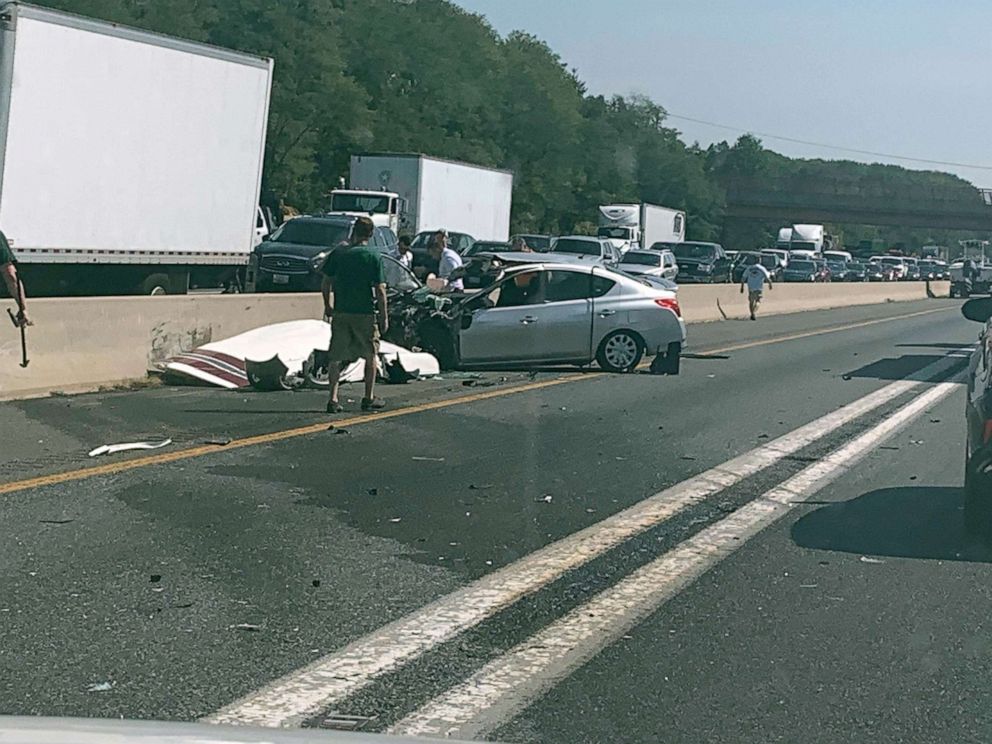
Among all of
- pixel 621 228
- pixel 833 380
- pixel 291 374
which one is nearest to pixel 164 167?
pixel 291 374

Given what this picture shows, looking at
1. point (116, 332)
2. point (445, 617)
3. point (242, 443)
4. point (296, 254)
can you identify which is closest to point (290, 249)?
point (296, 254)

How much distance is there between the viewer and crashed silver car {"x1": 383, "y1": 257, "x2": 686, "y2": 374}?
18781 millimetres

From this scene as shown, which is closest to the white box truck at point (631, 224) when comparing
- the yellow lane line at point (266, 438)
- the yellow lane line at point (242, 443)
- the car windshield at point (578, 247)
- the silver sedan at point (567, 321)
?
the car windshield at point (578, 247)

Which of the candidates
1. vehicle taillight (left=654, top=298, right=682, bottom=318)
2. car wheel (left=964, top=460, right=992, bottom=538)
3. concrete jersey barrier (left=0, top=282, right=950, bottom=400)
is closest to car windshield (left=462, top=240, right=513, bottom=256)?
vehicle taillight (left=654, top=298, right=682, bottom=318)

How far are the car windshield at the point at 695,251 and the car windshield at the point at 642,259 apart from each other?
438 inches

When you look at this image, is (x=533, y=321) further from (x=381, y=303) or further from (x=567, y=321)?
(x=381, y=303)

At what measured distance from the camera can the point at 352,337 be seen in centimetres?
1433

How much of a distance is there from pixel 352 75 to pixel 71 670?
8266cm

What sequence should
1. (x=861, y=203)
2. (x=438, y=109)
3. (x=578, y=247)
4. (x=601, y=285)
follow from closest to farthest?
(x=601, y=285)
(x=578, y=247)
(x=438, y=109)
(x=861, y=203)

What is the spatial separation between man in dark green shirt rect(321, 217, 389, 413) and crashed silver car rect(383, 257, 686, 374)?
4304 millimetres

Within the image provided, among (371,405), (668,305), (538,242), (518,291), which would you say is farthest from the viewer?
(538,242)

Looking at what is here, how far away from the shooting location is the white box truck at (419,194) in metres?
42.7

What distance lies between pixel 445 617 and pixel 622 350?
13.1 meters

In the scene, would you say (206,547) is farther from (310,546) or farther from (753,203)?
(753,203)
